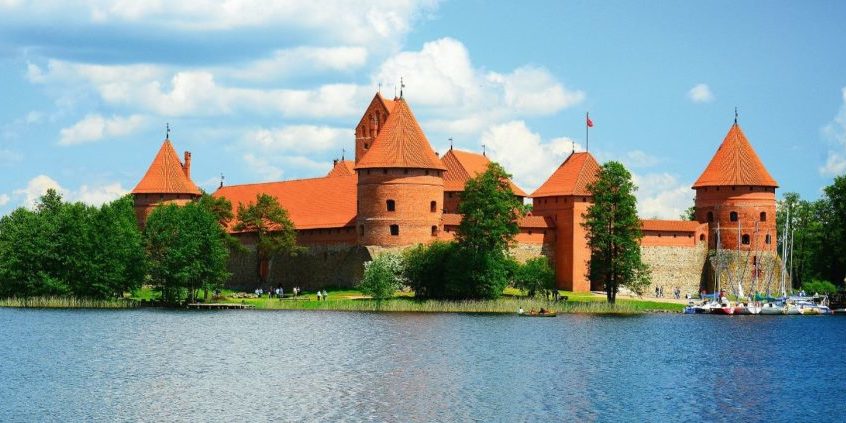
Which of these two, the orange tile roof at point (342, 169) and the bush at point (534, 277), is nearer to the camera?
the bush at point (534, 277)

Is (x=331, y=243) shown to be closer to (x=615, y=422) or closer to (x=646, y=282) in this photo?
(x=646, y=282)

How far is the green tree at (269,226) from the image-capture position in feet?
215

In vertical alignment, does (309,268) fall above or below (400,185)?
below

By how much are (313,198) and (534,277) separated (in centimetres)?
1859

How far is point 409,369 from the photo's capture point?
107ft

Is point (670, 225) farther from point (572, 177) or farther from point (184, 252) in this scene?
point (184, 252)

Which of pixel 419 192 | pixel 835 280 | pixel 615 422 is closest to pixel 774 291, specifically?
pixel 835 280

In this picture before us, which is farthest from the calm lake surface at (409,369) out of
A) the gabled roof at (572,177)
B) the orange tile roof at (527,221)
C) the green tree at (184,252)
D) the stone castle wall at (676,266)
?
the stone castle wall at (676,266)

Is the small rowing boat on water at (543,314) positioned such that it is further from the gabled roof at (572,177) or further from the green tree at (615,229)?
the gabled roof at (572,177)

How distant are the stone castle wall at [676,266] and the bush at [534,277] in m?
9.40

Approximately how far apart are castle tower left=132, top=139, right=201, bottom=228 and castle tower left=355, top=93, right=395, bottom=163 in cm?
1011

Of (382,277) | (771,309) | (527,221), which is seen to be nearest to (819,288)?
(771,309)

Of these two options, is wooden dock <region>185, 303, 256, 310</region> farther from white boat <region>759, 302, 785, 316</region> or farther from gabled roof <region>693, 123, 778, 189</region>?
gabled roof <region>693, 123, 778, 189</region>

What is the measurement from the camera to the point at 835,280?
7575 cm
